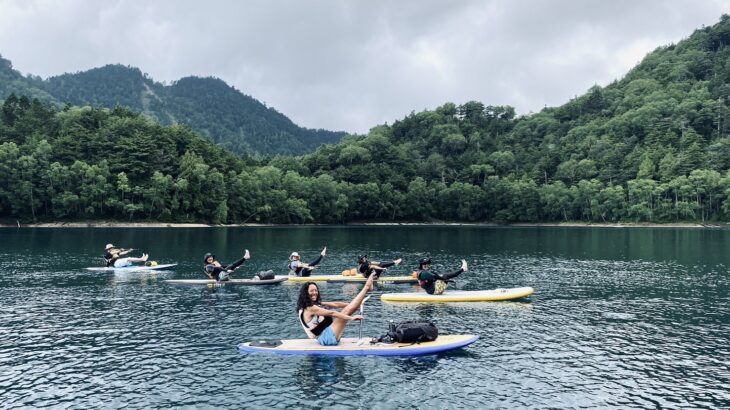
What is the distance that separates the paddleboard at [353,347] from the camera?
2030cm

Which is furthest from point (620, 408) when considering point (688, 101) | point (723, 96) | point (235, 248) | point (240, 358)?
point (723, 96)

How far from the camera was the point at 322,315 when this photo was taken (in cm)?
2028

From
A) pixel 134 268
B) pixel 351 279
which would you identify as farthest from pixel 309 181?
pixel 351 279

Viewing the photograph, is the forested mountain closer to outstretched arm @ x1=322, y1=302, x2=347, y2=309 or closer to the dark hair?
outstretched arm @ x1=322, y1=302, x2=347, y2=309

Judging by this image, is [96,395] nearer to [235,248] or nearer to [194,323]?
[194,323]

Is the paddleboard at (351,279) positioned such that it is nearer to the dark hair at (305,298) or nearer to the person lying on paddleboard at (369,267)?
the person lying on paddleboard at (369,267)

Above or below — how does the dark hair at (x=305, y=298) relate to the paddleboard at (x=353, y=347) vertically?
above

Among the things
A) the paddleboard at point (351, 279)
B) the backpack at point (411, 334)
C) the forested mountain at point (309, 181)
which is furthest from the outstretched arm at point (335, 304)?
the forested mountain at point (309, 181)

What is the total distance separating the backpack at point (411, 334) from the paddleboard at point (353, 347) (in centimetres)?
23

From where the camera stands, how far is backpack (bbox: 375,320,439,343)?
21094 millimetres

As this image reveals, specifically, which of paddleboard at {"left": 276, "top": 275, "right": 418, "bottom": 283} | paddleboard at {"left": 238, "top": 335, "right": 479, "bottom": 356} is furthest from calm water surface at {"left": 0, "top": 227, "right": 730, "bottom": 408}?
paddleboard at {"left": 276, "top": 275, "right": 418, "bottom": 283}

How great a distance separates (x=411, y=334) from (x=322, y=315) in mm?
4081

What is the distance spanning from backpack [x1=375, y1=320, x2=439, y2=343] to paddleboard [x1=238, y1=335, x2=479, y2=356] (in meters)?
0.23

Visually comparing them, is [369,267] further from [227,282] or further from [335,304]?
[335,304]
